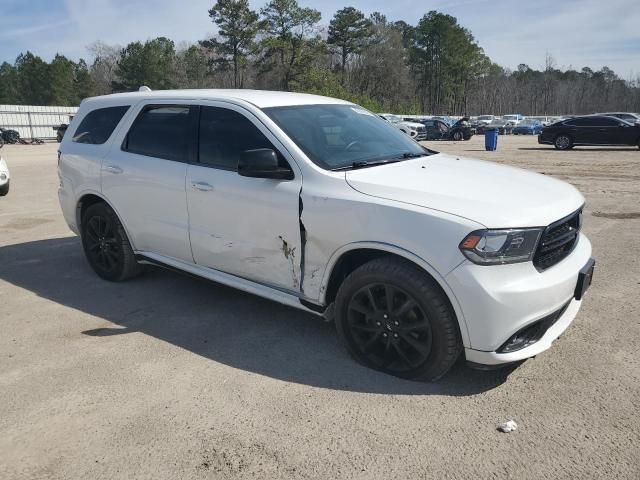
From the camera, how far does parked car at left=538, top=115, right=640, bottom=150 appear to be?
920 inches

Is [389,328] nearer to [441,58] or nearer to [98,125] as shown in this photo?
[98,125]

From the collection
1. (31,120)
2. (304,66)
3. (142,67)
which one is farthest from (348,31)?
(31,120)

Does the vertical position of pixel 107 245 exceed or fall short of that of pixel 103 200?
it falls short

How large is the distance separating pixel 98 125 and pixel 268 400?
3.51m

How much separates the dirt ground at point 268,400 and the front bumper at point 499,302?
33cm

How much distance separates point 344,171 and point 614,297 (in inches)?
111

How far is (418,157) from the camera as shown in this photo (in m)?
4.32

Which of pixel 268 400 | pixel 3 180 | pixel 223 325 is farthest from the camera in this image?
pixel 3 180

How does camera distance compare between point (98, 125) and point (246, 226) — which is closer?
point (246, 226)

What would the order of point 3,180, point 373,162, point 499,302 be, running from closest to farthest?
1. point 499,302
2. point 373,162
3. point 3,180

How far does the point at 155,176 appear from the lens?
15.0 ft

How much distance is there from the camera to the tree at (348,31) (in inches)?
2864

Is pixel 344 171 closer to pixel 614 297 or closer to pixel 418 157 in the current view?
pixel 418 157

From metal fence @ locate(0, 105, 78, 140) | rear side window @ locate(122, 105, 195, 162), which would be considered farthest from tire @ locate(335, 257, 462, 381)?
metal fence @ locate(0, 105, 78, 140)
